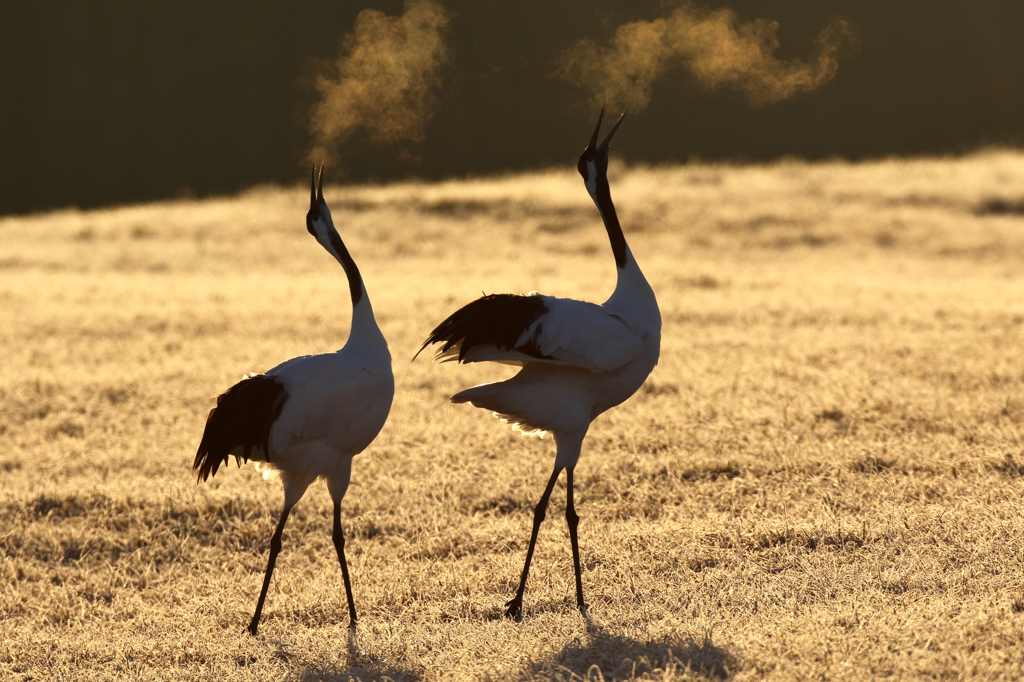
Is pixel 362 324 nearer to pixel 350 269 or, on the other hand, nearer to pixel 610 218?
pixel 350 269

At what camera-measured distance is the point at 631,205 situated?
14164 mm

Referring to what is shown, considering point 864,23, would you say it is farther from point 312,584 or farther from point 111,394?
point 312,584

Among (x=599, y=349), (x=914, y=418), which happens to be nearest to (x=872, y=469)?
(x=914, y=418)

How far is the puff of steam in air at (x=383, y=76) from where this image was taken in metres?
15.3

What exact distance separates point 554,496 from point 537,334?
176 centimetres

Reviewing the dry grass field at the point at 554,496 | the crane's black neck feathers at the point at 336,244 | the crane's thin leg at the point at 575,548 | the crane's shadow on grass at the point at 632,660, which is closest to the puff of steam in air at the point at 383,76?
the dry grass field at the point at 554,496

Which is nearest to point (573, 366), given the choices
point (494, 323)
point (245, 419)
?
point (494, 323)

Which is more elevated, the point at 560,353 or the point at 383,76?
the point at 383,76

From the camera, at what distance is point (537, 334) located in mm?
3904

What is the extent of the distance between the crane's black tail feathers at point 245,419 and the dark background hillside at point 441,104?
554 inches

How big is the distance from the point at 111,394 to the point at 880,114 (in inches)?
628

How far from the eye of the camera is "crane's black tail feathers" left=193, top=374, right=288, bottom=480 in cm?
395

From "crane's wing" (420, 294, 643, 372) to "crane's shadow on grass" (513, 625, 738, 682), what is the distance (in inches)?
42.0

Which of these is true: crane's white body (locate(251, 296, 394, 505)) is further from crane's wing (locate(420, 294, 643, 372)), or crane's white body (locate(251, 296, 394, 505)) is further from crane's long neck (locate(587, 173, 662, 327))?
crane's long neck (locate(587, 173, 662, 327))
